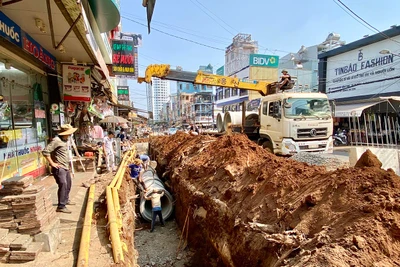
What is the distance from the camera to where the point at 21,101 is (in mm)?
6250

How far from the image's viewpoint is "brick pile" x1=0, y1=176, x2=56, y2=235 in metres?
3.50

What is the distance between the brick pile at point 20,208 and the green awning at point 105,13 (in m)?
5.36

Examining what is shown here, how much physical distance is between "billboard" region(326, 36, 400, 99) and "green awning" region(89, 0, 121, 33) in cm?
1517

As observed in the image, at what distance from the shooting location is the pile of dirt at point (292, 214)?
8.11ft

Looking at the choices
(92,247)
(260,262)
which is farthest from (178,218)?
(260,262)

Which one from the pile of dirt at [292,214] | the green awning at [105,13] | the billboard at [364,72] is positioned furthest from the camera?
the billboard at [364,72]

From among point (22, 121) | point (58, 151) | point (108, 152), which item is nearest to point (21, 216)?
point (58, 151)

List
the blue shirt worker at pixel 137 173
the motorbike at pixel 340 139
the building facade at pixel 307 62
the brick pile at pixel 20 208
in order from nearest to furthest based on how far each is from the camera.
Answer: the brick pile at pixel 20 208, the blue shirt worker at pixel 137 173, the motorbike at pixel 340 139, the building facade at pixel 307 62

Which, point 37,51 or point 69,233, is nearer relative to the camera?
point 69,233

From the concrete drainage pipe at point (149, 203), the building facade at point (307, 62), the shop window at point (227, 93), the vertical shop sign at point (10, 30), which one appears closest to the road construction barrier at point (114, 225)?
the concrete drainage pipe at point (149, 203)

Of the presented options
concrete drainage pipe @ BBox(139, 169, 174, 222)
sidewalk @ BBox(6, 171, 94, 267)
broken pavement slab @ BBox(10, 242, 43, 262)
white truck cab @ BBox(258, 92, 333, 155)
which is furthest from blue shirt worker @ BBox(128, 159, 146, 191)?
white truck cab @ BBox(258, 92, 333, 155)

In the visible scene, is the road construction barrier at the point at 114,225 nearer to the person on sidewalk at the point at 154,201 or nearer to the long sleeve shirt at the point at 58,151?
the long sleeve shirt at the point at 58,151

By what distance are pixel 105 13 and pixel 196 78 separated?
530 centimetres

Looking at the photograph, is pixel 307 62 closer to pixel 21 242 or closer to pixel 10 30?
pixel 10 30
